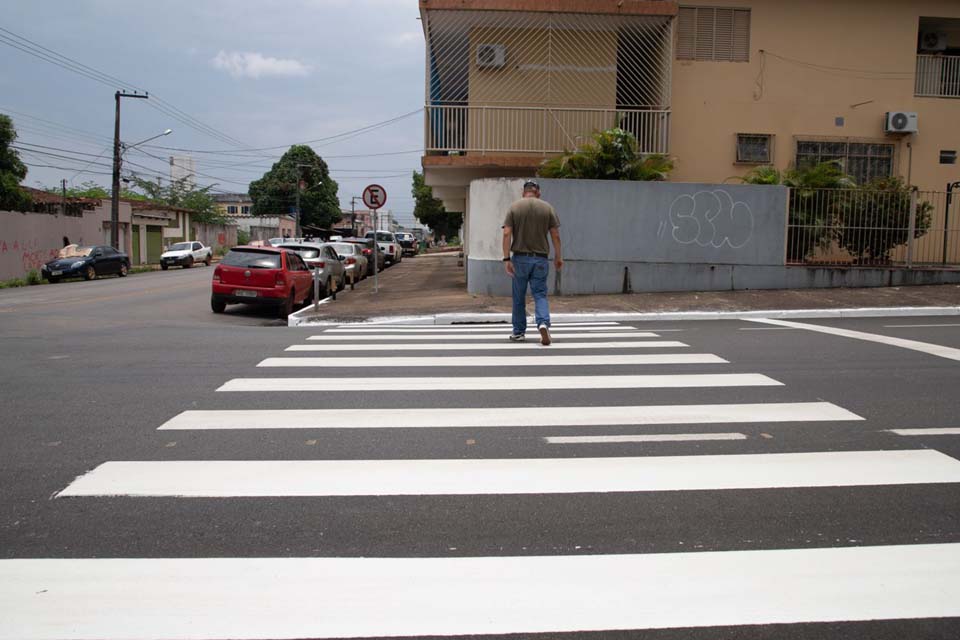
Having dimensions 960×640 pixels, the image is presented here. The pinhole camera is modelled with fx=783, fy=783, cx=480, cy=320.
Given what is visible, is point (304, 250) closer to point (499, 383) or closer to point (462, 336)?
point (462, 336)

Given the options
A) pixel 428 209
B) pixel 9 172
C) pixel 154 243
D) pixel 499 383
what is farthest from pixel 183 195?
pixel 499 383

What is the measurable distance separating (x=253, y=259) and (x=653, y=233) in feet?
26.7

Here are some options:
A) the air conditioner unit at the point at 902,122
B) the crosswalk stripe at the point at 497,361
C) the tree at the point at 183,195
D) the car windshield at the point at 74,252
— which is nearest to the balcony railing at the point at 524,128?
the air conditioner unit at the point at 902,122

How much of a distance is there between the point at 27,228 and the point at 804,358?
3669 cm

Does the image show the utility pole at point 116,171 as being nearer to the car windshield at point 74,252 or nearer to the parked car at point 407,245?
the car windshield at point 74,252

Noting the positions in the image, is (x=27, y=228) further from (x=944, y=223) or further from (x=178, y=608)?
(x=178, y=608)

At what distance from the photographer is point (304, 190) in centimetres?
7888

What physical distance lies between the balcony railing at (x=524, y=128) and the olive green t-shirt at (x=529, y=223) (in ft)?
30.9

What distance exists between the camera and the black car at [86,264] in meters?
32.8

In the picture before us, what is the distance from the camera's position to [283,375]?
7.57 m

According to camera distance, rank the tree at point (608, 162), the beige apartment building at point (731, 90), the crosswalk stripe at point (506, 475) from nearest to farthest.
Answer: the crosswalk stripe at point (506, 475), the tree at point (608, 162), the beige apartment building at point (731, 90)

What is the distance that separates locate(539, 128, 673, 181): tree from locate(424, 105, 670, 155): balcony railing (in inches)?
86.0

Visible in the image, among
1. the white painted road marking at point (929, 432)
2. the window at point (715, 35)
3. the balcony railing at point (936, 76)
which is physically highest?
the window at point (715, 35)

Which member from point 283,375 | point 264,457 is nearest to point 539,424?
point 264,457
